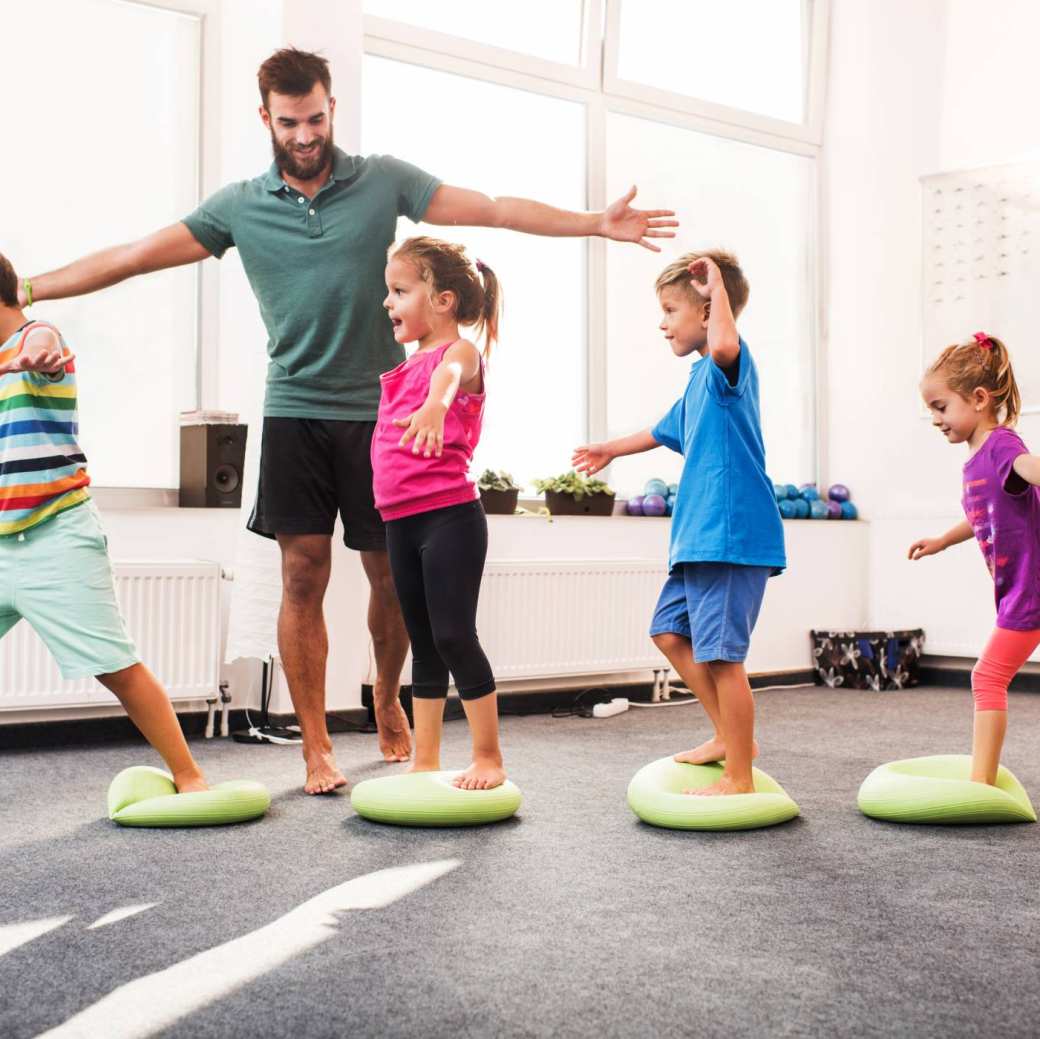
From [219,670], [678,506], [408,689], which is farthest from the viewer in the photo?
[408,689]

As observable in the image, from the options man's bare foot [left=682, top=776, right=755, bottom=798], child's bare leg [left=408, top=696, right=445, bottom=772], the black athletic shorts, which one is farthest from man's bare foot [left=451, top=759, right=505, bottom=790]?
the black athletic shorts

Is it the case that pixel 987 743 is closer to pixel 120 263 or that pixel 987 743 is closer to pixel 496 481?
pixel 120 263

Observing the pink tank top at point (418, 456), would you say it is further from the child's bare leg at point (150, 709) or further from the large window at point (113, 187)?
the large window at point (113, 187)

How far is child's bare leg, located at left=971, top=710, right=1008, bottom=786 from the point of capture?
2.38m

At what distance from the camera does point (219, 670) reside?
371cm

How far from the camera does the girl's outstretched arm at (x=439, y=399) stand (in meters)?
2.15

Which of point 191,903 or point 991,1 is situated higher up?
point 991,1

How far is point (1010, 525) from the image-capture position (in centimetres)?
240

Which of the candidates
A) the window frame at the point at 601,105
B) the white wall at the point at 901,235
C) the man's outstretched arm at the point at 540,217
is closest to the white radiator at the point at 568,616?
the window frame at the point at 601,105

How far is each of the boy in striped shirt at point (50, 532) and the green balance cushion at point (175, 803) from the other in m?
0.23

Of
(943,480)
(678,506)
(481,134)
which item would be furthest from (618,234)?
(943,480)

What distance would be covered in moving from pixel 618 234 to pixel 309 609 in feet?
3.56

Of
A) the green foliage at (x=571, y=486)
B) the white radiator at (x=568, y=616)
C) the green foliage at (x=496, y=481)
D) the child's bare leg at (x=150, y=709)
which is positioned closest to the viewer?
the child's bare leg at (x=150, y=709)

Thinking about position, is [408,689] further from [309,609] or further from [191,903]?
[191,903]
